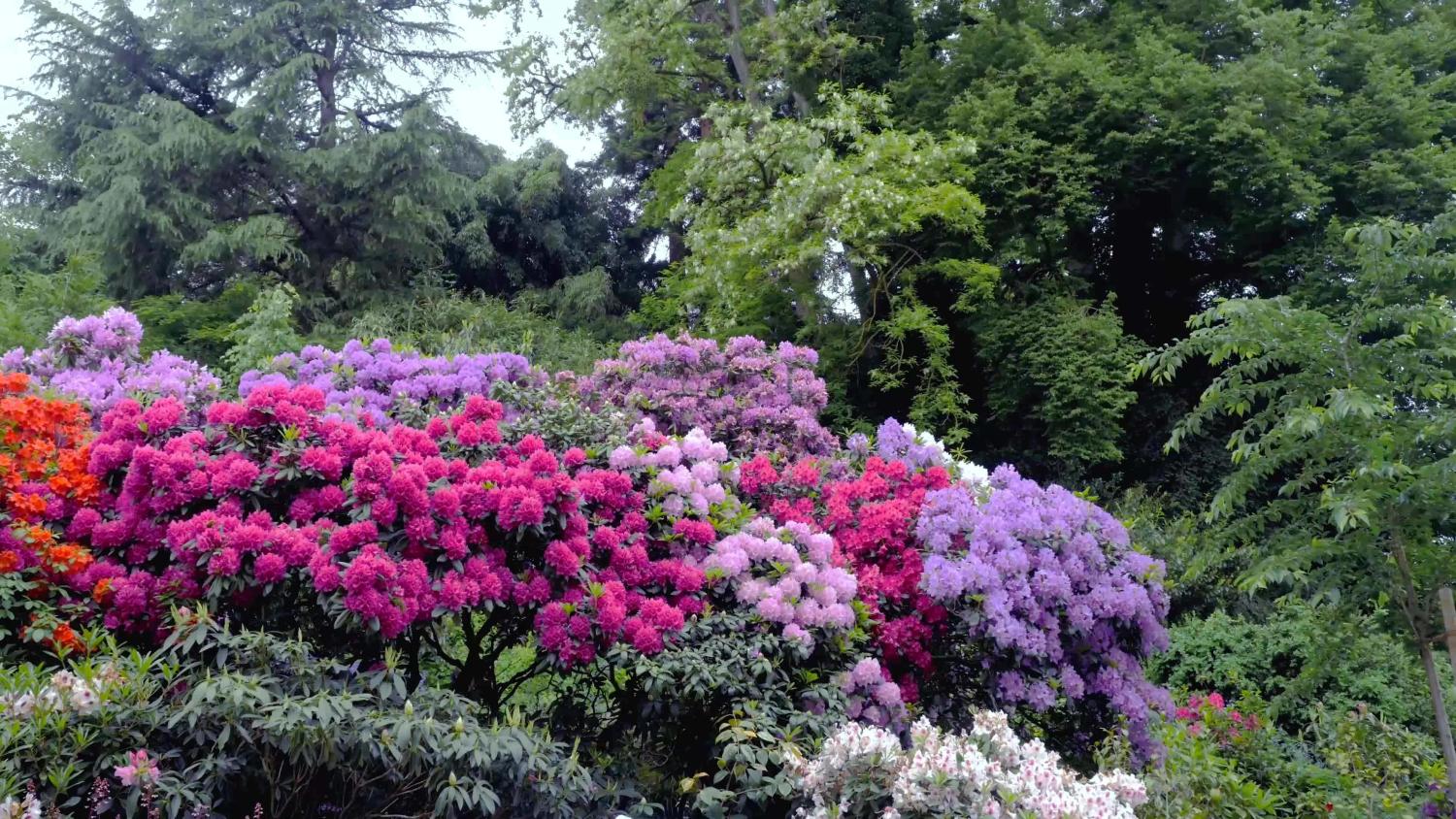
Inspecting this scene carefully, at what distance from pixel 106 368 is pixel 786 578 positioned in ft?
12.0

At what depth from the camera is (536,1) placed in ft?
47.2

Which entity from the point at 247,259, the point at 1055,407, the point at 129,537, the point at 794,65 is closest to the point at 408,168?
the point at 247,259

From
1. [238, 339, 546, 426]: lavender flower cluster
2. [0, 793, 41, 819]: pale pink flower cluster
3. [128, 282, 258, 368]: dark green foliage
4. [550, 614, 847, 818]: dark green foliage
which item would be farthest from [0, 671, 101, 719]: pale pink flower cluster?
[128, 282, 258, 368]: dark green foliage

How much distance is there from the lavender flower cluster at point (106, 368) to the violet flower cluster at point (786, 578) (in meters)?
2.33

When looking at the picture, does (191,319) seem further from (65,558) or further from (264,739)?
(264,739)

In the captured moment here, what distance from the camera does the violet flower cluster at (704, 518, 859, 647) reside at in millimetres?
3607

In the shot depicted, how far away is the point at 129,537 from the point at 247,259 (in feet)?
36.5

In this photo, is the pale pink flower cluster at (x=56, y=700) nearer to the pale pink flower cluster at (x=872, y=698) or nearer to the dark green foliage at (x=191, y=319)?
the pale pink flower cluster at (x=872, y=698)

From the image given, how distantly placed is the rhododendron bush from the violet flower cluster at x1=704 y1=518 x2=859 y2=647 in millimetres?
11

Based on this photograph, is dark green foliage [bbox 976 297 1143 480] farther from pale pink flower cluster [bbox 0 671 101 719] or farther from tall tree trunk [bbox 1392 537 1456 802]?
pale pink flower cluster [bbox 0 671 101 719]

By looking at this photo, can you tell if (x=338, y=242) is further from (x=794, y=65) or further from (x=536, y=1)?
(x=794, y=65)

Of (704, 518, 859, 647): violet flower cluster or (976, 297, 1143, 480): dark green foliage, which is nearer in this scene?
(704, 518, 859, 647): violet flower cluster

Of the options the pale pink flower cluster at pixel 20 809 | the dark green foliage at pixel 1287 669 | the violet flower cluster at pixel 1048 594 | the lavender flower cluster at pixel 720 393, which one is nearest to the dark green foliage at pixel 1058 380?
the dark green foliage at pixel 1287 669

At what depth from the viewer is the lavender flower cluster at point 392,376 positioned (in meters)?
4.66
